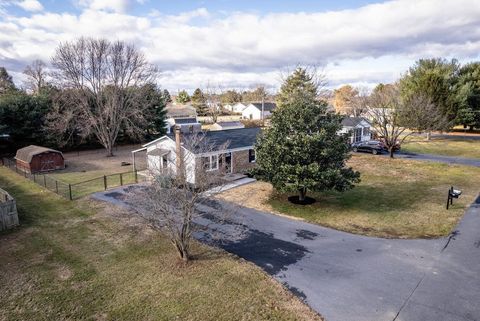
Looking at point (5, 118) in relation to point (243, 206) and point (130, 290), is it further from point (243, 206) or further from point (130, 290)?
point (130, 290)

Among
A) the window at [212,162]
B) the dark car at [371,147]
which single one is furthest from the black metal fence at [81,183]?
the dark car at [371,147]

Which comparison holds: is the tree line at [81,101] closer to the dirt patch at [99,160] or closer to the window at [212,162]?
the dirt patch at [99,160]

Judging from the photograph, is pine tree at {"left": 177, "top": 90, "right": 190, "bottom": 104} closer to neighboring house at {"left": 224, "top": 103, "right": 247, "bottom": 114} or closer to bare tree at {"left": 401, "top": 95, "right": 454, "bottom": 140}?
neighboring house at {"left": 224, "top": 103, "right": 247, "bottom": 114}

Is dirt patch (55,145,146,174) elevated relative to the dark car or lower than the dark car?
lower

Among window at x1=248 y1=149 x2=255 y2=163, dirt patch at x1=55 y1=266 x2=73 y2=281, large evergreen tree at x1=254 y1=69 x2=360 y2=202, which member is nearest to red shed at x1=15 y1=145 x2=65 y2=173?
window at x1=248 y1=149 x2=255 y2=163

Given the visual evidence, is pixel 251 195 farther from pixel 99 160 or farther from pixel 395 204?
pixel 99 160

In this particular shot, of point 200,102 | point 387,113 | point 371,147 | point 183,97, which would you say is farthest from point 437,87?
point 183,97

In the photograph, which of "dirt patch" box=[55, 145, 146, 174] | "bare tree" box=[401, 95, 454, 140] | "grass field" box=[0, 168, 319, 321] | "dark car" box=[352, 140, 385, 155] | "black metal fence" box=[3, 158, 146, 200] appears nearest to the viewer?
"grass field" box=[0, 168, 319, 321]
